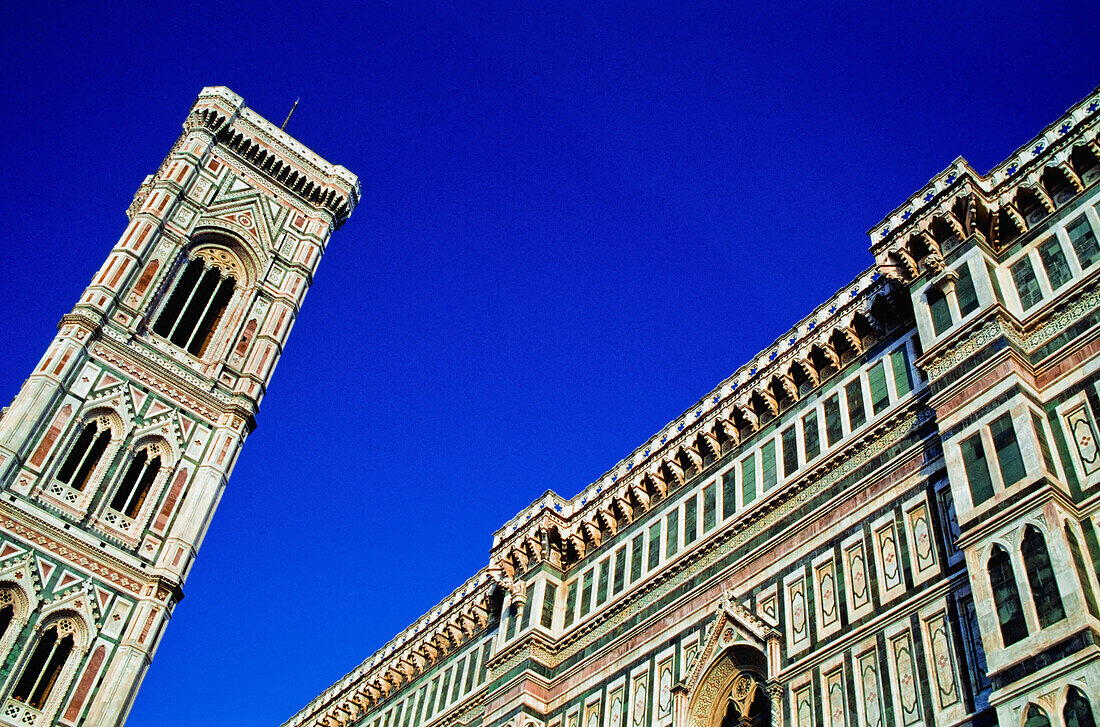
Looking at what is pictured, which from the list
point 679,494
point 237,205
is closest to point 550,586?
point 679,494

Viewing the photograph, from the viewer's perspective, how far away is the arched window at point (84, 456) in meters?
33.9

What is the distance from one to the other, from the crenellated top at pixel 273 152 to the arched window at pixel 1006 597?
4121 centimetres

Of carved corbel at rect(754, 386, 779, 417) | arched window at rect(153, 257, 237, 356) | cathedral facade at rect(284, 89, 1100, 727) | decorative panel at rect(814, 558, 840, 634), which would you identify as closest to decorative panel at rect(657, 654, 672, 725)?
cathedral facade at rect(284, 89, 1100, 727)

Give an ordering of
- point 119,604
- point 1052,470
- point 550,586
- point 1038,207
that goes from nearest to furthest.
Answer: point 1052,470 < point 1038,207 < point 550,586 < point 119,604

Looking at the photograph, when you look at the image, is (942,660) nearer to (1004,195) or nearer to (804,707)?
(804,707)

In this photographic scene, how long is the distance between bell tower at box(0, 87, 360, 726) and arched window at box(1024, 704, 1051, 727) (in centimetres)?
2742

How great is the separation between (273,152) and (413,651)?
28010mm

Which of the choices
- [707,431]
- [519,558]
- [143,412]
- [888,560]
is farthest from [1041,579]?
[143,412]

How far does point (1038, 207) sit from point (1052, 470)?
549 cm

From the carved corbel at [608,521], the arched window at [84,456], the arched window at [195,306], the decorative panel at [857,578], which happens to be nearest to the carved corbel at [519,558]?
the carved corbel at [608,521]

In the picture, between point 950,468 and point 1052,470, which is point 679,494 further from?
point 1052,470

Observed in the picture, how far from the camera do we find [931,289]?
1748cm

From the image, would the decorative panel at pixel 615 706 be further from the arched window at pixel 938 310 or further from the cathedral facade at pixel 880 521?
the arched window at pixel 938 310

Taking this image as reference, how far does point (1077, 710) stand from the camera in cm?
1116
